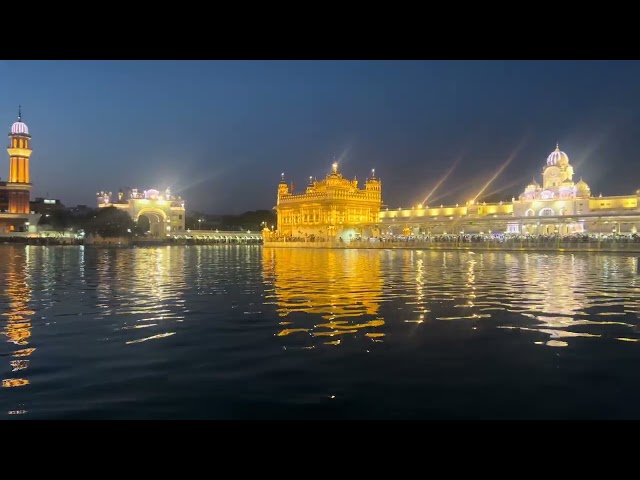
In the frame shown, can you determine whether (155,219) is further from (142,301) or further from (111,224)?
(142,301)

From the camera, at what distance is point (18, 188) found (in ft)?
365

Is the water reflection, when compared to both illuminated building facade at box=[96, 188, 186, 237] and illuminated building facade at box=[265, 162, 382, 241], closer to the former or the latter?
illuminated building facade at box=[265, 162, 382, 241]

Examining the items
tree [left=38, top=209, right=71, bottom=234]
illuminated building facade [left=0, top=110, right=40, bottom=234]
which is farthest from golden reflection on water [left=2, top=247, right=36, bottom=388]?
tree [left=38, top=209, right=71, bottom=234]

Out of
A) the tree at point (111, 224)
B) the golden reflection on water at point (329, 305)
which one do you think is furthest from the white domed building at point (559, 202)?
the tree at point (111, 224)

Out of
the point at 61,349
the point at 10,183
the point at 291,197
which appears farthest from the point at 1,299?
the point at 10,183

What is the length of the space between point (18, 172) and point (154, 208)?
30484mm

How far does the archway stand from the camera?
13150 centimetres

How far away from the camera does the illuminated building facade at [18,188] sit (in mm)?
110062

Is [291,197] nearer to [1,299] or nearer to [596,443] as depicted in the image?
[1,299]

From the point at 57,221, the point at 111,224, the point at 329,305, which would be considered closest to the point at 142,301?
the point at 329,305

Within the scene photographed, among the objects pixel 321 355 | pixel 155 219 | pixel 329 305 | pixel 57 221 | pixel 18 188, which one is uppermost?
pixel 18 188

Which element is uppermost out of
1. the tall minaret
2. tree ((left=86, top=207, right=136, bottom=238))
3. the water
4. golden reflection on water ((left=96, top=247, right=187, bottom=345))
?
the tall minaret

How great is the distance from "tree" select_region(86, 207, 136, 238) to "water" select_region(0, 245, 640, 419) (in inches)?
3631

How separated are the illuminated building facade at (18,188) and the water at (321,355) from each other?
353 ft
